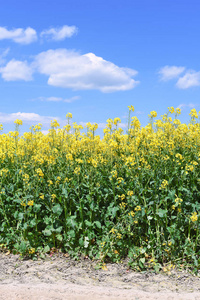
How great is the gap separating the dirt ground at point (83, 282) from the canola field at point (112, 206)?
0.64ft

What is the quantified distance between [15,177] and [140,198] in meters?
2.38

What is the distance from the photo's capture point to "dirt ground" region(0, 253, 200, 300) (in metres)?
4.18

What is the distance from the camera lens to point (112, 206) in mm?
5320

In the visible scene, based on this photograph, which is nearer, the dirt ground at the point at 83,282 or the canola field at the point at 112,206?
the dirt ground at the point at 83,282

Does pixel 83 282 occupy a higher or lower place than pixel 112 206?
lower

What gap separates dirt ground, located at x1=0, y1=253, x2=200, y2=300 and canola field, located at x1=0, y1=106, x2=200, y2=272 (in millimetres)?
196

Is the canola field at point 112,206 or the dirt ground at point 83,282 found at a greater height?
the canola field at point 112,206

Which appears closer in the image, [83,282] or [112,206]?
[83,282]

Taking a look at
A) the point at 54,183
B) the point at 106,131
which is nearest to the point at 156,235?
the point at 54,183

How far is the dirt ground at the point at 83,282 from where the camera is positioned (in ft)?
13.7

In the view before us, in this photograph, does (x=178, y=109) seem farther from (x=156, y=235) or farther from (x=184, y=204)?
(x=156, y=235)

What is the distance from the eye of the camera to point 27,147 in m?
6.75

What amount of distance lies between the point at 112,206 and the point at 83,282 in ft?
4.09

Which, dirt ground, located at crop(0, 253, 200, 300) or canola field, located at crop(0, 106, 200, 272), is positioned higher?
Answer: canola field, located at crop(0, 106, 200, 272)
